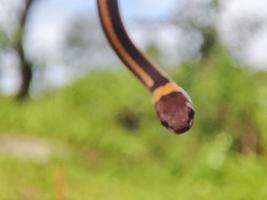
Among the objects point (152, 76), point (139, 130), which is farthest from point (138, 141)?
point (152, 76)

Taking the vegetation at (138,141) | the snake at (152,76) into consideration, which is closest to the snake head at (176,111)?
the snake at (152,76)

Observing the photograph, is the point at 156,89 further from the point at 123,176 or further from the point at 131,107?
the point at 131,107

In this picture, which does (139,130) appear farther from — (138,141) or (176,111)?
(176,111)

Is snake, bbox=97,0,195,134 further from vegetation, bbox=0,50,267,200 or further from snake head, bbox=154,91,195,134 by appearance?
vegetation, bbox=0,50,267,200

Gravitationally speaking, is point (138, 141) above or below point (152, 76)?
above

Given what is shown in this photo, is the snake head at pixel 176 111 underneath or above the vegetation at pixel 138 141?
underneath

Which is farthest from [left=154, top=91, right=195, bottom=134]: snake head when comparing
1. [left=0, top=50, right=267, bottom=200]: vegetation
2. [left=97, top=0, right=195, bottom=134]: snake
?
[left=0, top=50, right=267, bottom=200]: vegetation

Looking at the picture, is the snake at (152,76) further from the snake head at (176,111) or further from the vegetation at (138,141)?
the vegetation at (138,141)
